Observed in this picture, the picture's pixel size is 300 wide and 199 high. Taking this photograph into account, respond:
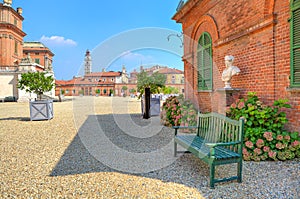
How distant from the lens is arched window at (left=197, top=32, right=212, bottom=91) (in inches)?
276

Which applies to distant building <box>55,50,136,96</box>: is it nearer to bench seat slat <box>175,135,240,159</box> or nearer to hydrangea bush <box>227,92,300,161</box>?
bench seat slat <box>175,135,240,159</box>

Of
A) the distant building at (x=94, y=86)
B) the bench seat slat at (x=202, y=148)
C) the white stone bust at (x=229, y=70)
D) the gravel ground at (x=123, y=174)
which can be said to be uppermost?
the distant building at (x=94, y=86)

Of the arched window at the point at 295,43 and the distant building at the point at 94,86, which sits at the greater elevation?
the distant building at the point at 94,86

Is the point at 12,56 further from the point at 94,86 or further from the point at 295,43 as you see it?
the point at 295,43

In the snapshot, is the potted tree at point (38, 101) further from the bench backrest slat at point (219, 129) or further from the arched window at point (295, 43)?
the arched window at point (295, 43)

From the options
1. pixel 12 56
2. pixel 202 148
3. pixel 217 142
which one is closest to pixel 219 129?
pixel 217 142

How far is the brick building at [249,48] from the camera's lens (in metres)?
3.96

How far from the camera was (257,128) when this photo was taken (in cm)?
402

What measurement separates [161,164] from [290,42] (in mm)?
3329

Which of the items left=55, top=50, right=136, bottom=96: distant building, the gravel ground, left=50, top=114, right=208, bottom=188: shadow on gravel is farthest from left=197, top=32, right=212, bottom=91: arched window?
left=55, top=50, right=136, bottom=96: distant building

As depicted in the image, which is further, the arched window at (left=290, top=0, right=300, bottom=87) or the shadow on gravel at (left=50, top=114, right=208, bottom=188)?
the arched window at (left=290, top=0, right=300, bottom=87)

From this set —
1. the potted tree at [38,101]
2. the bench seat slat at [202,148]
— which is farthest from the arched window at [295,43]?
the potted tree at [38,101]

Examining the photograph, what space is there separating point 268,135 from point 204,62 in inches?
160

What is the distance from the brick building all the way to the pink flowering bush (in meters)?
0.58
